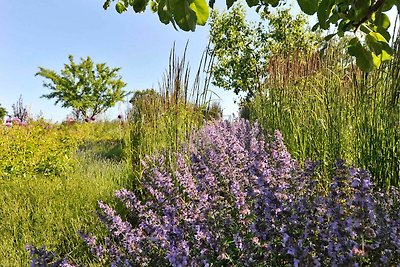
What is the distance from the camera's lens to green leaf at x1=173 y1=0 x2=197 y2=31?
0.86 meters

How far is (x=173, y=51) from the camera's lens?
463cm

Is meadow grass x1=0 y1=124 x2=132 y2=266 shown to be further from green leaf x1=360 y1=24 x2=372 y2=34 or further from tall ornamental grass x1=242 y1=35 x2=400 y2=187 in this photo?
green leaf x1=360 y1=24 x2=372 y2=34

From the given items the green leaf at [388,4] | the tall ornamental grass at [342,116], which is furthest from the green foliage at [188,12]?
the tall ornamental grass at [342,116]

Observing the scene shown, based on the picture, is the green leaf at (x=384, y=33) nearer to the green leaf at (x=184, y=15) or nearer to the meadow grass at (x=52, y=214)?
the green leaf at (x=184, y=15)

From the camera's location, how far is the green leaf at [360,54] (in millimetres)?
1233

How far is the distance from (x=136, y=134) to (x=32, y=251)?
12.3ft

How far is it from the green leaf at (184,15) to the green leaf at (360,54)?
573mm

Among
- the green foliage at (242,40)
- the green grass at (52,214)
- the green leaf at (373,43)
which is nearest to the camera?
the green leaf at (373,43)

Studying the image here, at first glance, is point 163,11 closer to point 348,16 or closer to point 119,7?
point 348,16

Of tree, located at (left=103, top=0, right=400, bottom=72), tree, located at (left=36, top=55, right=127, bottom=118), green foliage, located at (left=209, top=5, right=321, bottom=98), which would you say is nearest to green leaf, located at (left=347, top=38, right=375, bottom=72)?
tree, located at (left=103, top=0, right=400, bottom=72)

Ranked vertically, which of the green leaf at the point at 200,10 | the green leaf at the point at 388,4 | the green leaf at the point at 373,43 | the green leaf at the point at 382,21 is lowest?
the green leaf at the point at 200,10

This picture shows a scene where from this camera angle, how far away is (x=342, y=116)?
379 centimetres

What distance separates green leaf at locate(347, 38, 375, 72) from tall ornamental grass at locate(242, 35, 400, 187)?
70.7 inches

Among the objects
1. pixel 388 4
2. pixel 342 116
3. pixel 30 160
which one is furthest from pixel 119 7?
pixel 30 160
